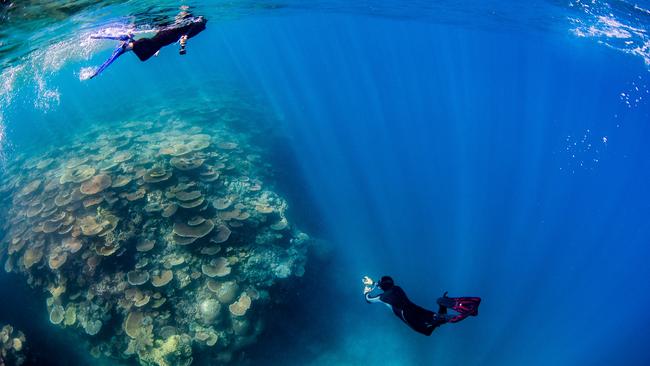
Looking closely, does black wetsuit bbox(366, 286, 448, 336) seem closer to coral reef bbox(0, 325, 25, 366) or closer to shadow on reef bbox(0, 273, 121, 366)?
shadow on reef bbox(0, 273, 121, 366)

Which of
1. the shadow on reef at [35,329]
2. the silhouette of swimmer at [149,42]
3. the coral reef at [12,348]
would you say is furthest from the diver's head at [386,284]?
the coral reef at [12,348]

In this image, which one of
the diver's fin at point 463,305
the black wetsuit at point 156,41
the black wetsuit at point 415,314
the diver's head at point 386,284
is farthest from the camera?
the diver's head at point 386,284

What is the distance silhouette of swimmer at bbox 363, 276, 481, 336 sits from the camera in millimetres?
5824

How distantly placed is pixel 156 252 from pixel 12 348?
4.83 meters

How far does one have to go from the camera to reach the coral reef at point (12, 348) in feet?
32.6

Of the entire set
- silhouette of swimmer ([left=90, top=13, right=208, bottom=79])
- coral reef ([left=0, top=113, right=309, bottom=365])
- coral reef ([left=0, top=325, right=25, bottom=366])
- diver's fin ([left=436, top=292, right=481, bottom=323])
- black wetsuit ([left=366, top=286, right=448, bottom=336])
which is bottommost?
coral reef ([left=0, top=325, right=25, bottom=366])

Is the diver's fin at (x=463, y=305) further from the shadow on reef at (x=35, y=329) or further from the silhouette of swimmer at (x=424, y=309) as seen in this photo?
the shadow on reef at (x=35, y=329)

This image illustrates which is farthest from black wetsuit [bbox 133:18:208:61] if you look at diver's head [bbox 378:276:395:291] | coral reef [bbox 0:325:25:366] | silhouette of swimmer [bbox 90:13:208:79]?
coral reef [bbox 0:325:25:366]

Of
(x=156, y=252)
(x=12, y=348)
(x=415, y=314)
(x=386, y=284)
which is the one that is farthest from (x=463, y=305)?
(x=12, y=348)

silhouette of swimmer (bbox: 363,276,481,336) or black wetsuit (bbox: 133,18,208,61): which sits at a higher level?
black wetsuit (bbox: 133,18,208,61)

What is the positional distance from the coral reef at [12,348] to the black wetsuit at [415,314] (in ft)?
36.5

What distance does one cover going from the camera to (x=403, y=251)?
18.9m

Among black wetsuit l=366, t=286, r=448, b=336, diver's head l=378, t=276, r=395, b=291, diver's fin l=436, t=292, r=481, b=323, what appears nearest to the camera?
diver's fin l=436, t=292, r=481, b=323

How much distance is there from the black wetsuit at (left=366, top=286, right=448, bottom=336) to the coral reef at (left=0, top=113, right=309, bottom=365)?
505 cm
